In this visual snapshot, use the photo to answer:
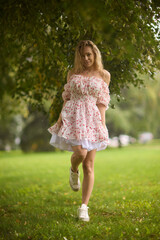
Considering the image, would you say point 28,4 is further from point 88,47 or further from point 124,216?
point 124,216

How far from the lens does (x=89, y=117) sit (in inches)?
152

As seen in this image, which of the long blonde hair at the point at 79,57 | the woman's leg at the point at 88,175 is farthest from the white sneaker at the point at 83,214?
the long blonde hair at the point at 79,57

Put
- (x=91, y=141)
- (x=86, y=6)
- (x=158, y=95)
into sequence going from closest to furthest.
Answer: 1. (x=86, y=6)
2. (x=91, y=141)
3. (x=158, y=95)

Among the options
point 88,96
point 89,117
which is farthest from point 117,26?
point 89,117

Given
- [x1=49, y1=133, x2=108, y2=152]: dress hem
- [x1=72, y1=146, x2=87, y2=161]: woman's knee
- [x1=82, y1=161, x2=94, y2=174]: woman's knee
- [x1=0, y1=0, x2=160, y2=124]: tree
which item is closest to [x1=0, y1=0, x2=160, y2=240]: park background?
[x1=0, y1=0, x2=160, y2=124]: tree

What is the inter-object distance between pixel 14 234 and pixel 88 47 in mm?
2559

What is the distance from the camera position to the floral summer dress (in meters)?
3.81

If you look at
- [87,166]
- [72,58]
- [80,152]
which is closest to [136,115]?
[72,58]

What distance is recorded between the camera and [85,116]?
12.7 ft

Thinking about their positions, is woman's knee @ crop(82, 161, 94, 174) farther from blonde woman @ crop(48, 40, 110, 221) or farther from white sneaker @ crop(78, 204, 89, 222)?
white sneaker @ crop(78, 204, 89, 222)

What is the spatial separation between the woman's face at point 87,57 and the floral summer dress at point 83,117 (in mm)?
203

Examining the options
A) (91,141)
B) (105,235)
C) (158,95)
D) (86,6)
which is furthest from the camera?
(158,95)

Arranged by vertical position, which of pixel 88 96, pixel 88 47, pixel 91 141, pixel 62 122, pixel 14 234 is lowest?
pixel 14 234

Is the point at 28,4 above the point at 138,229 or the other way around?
above
